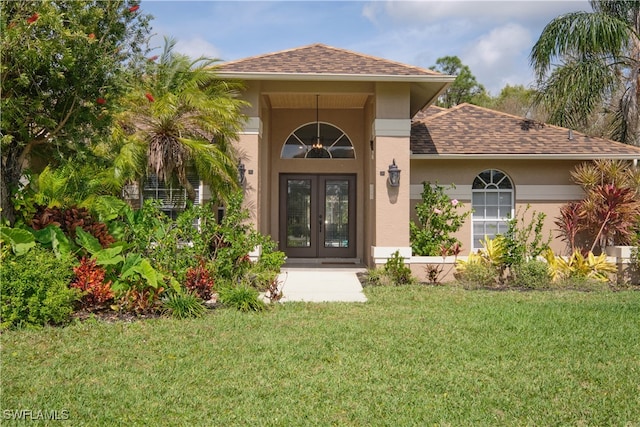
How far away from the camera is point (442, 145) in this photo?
593 inches

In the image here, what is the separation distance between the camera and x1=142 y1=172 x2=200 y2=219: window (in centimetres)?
Answer: 1320

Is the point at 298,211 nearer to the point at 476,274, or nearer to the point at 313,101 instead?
the point at 313,101

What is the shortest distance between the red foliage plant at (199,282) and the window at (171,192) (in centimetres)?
370

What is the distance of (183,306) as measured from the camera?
335 inches

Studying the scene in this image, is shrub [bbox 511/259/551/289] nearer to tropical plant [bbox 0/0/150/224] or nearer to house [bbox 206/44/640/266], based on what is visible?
house [bbox 206/44/640/266]

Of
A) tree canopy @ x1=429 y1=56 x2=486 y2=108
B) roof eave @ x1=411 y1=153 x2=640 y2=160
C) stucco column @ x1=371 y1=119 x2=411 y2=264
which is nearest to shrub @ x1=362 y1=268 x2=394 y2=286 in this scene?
stucco column @ x1=371 y1=119 x2=411 y2=264

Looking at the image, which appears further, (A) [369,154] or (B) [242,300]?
(A) [369,154]

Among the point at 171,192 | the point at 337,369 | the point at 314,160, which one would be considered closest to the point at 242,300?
the point at 337,369

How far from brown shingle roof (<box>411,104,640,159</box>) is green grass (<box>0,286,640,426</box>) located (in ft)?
21.7

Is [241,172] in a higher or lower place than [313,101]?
lower

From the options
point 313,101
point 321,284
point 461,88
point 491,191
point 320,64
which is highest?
point 461,88

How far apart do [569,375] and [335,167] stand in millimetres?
11515

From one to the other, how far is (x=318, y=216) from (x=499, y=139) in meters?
5.57

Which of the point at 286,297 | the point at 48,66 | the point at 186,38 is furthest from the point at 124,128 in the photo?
the point at 286,297
